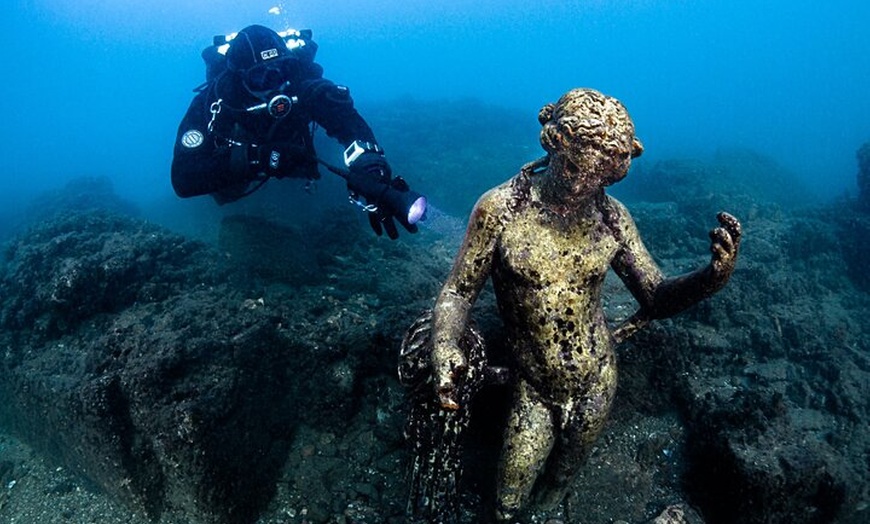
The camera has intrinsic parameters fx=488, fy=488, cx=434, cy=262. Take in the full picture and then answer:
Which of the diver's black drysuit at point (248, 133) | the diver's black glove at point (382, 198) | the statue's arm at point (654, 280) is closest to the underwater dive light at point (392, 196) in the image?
the diver's black glove at point (382, 198)

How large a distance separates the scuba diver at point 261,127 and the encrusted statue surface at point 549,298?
196 cm

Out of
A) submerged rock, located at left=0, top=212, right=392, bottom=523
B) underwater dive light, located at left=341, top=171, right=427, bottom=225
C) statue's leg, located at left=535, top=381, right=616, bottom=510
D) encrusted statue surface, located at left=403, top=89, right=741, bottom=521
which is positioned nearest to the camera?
encrusted statue surface, located at left=403, top=89, right=741, bottom=521

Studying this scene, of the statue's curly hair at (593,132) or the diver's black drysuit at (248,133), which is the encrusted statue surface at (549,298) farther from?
the diver's black drysuit at (248,133)

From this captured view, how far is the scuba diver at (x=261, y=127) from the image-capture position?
4.94m

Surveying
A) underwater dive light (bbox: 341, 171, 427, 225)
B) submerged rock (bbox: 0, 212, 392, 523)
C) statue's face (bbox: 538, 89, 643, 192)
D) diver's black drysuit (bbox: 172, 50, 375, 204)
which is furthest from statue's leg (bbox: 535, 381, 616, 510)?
diver's black drysuit (bbox: 172, 50, 375, 204)

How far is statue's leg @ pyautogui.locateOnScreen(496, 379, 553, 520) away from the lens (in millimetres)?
2418

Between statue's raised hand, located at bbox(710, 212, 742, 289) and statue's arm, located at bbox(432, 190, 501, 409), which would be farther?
statue's arm, located at bbox(432, 190, 501, 409)

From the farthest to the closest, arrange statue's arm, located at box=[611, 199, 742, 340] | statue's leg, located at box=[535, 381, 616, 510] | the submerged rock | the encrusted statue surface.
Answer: the submerged rock, statue's leg, located at box=[535, 381, 616, 510], the encrusted statue surface, statue's arm, located at box=[611, 199, 742, 340]

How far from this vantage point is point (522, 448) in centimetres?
242

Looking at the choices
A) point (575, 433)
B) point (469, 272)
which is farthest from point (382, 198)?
point (575, 433)

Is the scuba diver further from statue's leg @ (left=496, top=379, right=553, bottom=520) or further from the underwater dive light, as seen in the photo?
statue's leg @ (left=496, top=379, right=553, bottom=520)

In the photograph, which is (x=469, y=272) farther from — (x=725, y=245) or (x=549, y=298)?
(x=725, y=245)

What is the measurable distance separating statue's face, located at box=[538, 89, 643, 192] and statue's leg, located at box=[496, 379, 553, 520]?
1089 mm

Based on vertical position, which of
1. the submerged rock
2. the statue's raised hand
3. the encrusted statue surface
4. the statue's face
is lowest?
the submerged rock
